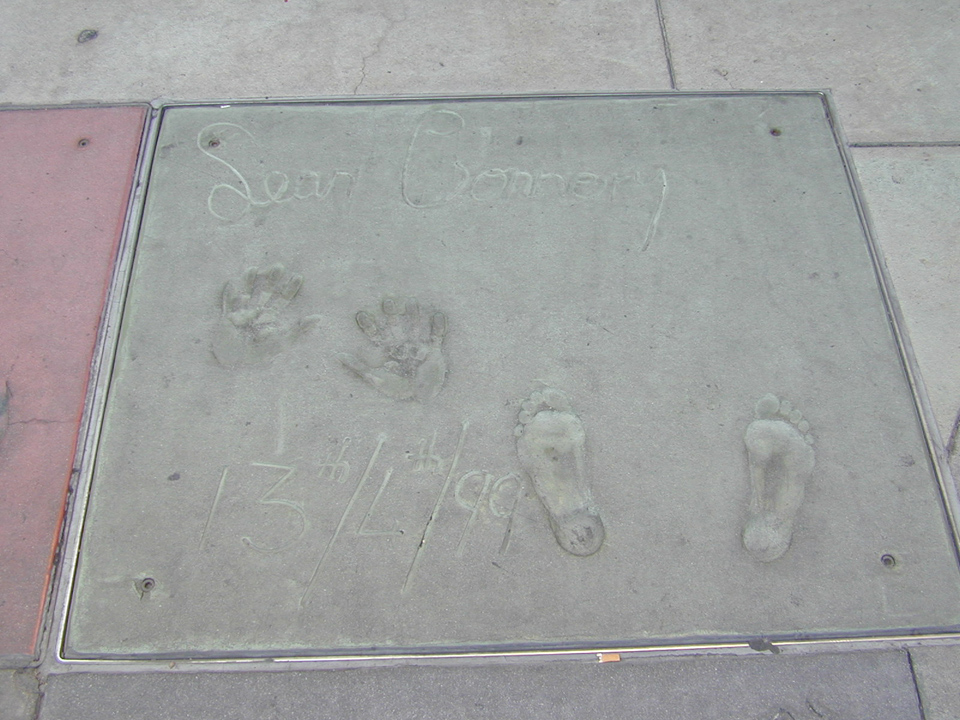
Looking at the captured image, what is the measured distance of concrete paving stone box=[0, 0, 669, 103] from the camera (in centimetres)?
198

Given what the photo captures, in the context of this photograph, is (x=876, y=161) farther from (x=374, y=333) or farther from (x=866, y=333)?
(x=374, y=333)

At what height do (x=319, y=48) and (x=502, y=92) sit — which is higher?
(x=319, y=48)

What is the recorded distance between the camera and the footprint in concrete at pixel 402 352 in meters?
1.54

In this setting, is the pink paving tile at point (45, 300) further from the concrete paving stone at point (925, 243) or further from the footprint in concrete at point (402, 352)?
the concrete paving stone at point (925, 243)

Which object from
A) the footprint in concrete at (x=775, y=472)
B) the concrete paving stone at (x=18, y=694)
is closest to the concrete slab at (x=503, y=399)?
the footprint in concrete at (x=775, y=472)

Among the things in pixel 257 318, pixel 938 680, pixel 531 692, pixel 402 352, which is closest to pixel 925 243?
pixel 938 680

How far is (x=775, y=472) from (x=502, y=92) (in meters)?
1.29

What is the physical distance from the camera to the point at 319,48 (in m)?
2.06

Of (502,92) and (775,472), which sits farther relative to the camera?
(502,92)

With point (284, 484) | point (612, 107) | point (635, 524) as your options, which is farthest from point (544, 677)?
point (612, 107)

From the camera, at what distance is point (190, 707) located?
1323mm

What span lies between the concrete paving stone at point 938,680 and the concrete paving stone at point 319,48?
158cm

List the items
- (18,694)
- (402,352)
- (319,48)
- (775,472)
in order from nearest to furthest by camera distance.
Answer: (18,694) → (775,472) → (402,352) → (319,48)
